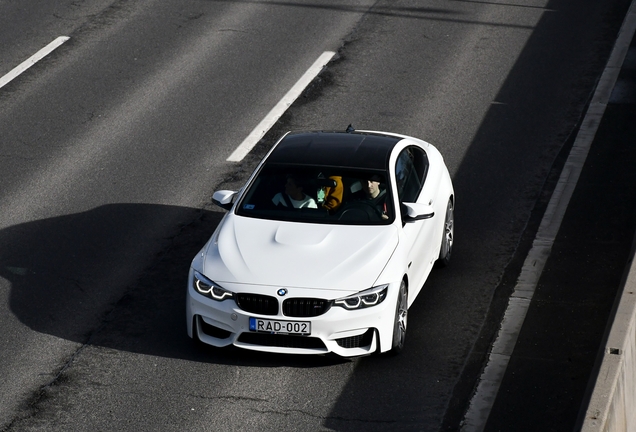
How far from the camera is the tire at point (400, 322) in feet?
30.0

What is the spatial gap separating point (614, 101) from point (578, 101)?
53 centimetres

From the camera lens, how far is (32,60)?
17266 millimetres

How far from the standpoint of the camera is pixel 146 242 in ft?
38.3

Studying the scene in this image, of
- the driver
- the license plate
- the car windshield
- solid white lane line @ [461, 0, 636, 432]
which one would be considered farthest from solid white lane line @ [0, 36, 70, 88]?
the license plate

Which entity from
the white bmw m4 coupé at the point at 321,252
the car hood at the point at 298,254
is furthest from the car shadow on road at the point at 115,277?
the car hood at the point at 298,254

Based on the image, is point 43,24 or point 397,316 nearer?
point 397,316

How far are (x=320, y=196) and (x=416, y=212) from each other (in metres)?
0.90

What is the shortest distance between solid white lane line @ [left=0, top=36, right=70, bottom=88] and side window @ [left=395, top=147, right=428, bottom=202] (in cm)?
791

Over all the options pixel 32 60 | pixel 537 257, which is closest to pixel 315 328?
pixel 537 257

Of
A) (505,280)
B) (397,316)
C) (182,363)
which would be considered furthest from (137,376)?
(505,280)

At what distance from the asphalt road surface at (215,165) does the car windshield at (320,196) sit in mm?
1164

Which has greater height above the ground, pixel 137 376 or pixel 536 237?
pixel 137 376

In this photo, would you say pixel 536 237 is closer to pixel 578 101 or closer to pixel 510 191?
pixel 510 191

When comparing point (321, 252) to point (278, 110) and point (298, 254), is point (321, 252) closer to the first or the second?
point (298, 254)
